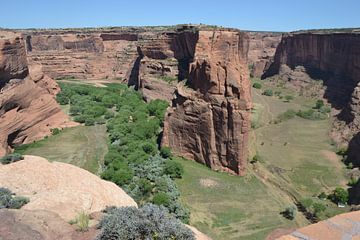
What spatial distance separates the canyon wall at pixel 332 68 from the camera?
50.3 metres

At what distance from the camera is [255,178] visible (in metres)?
33.1

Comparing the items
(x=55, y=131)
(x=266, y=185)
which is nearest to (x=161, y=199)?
(x=266, y=185)

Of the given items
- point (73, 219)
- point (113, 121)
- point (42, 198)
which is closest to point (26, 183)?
point (42, 198)

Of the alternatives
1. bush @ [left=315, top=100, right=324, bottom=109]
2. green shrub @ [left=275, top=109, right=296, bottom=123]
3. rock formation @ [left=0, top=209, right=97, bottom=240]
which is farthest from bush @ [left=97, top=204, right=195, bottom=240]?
bush @ [left=315, top=100, right=324, bottom=109]

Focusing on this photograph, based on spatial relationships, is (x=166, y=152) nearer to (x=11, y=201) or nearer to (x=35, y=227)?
(x=11, y=201)

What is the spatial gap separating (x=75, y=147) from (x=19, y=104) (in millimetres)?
7344

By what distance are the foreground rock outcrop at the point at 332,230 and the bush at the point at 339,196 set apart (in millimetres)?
21802

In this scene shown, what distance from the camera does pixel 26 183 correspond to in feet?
60.3

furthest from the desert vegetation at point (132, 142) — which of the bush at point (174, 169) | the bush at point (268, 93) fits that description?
the bush at point (268, 93)

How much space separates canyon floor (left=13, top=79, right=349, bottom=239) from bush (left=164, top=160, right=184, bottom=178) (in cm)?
69

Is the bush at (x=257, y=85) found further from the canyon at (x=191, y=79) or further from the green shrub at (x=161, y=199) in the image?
the green shrub at (x=161, y=199)

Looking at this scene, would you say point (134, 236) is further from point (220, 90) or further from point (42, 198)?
point (220, 90)

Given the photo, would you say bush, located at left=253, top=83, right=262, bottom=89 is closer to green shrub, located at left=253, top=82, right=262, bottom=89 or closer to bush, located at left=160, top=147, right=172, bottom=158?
green shrub, located at left=253, top=82, right=262, bottom=89

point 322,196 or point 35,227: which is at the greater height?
point 35,227
